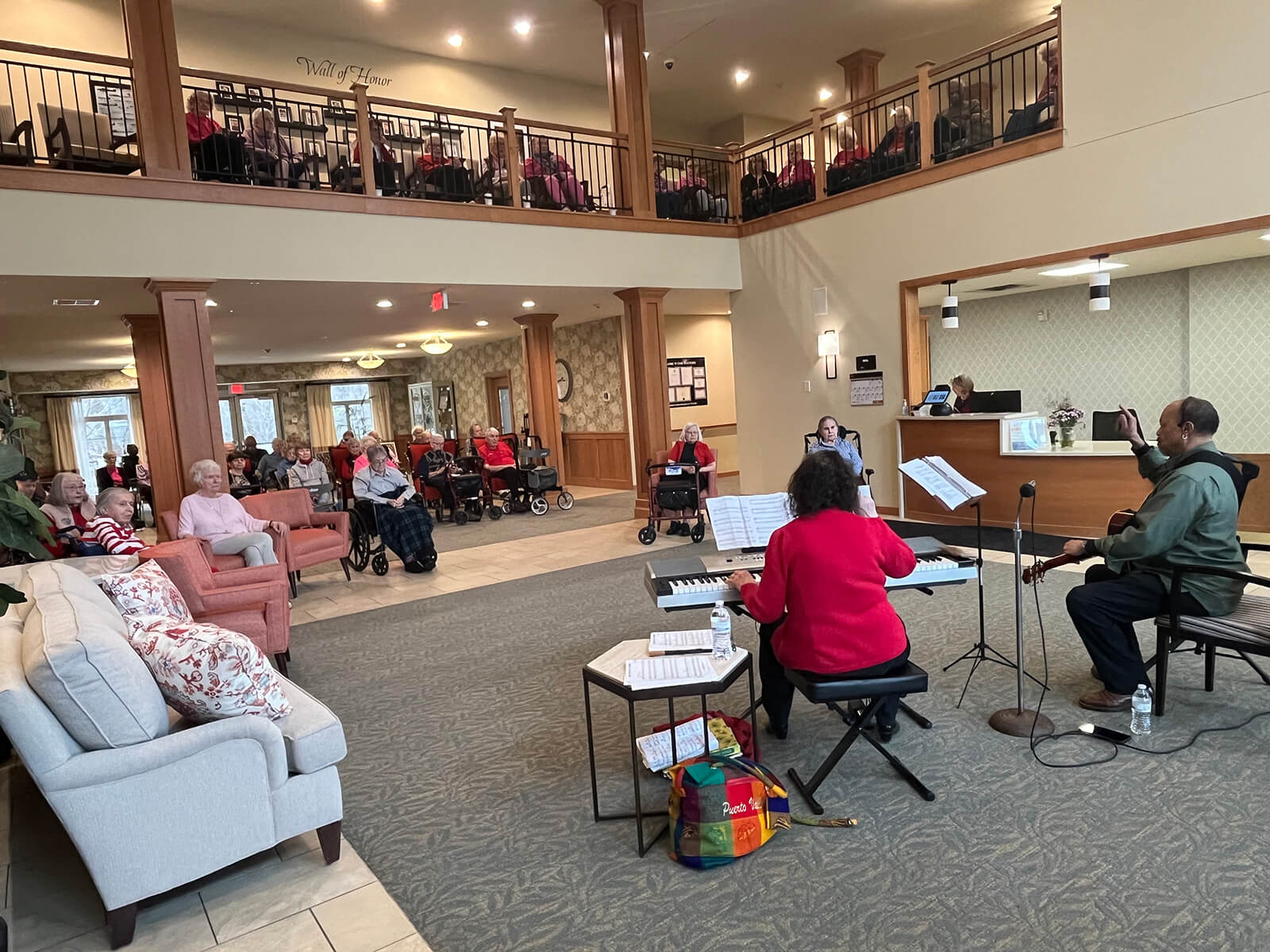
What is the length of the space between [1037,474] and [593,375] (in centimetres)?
764

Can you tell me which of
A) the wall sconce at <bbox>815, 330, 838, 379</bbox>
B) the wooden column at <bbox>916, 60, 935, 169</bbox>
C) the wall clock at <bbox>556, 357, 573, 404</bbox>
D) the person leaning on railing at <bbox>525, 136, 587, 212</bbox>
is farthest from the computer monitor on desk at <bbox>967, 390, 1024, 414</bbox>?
the wall clock at <bbox>556, 357, 573, 404</bbox>

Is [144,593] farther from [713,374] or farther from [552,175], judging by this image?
[713,374]

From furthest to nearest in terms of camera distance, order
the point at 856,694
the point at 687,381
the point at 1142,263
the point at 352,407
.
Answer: the point at 352,407 → the point at 687,381 → the point at 1142,263 → the point at 856,694

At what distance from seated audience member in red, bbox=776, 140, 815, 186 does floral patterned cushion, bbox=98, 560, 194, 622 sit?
760 cm

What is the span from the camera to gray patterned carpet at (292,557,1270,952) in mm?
2055

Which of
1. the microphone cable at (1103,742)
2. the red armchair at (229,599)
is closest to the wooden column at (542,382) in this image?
the red armchair at (229,599)

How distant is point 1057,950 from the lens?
1.91m

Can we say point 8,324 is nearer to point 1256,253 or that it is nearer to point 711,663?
point 711,663

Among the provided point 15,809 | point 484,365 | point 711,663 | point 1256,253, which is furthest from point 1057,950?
point 484,365

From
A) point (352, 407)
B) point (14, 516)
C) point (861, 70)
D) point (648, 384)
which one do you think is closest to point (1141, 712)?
point (14, 516)

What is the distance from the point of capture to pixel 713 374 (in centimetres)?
1270

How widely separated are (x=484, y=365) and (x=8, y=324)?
7998 millimetres

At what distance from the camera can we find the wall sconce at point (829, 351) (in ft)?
27.8

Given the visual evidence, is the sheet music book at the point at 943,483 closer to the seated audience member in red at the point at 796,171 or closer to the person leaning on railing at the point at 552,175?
the person leaning on railing at the point at 552,175
